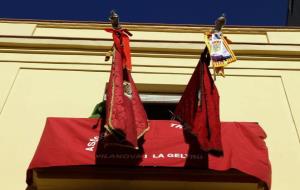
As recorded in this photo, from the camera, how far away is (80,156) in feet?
20.0

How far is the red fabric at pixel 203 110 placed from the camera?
20.2 feet

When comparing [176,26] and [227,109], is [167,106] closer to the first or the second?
[227,109]

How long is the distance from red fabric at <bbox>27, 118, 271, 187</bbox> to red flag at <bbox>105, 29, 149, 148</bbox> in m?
0.25

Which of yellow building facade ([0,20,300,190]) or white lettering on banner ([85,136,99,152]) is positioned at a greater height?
yellow building facade ([0,20,300,190])

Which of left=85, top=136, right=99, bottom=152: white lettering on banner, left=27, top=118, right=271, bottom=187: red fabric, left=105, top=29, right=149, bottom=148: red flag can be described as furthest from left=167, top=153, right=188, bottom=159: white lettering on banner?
left=85, top=136, right=99, bottom=152: white lettering on banner

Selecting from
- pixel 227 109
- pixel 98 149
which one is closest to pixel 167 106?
pixel 227 109

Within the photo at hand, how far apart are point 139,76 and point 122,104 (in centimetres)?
233

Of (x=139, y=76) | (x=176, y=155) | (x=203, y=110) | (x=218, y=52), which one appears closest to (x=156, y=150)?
(x=176, y=155)

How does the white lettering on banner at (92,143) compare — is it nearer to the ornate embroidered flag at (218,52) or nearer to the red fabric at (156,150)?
the red fabric at (156,150)

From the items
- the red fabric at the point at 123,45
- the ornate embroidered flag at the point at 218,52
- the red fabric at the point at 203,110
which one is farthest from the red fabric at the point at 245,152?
the red fabric at the point at 123,45

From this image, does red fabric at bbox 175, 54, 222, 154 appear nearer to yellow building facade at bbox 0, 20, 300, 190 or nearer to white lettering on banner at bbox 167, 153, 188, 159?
white lettering on banner at bbox 167, 153, 188, 159

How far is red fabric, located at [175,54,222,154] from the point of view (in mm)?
6156

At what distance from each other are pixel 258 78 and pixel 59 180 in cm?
363

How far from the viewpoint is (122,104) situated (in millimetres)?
6180
